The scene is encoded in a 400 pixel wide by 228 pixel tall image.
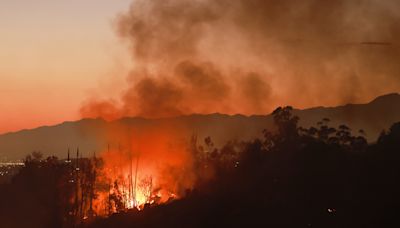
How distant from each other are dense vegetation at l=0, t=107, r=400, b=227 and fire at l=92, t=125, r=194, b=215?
3373 millimetres

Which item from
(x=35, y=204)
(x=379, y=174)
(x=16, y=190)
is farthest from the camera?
(x=16, y=190)

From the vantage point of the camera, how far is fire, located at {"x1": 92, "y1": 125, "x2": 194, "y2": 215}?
8300cm

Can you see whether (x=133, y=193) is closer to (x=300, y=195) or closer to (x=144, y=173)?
(x=144, y=173)

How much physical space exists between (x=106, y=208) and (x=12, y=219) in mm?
12519

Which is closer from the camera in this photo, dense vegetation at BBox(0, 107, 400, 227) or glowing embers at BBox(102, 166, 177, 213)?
dense vegetation at BBox(0, 107, 400, 227)

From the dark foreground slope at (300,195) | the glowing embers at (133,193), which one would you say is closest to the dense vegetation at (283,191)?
the dark foreground slope at (300,195)

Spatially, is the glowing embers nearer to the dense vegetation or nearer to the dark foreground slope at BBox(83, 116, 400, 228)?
the dense vegetation

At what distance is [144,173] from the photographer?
85188 mm

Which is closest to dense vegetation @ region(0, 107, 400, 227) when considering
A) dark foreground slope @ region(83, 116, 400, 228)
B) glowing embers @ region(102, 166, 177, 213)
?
dark foreground slope @ region(83, 116, 400, 228)

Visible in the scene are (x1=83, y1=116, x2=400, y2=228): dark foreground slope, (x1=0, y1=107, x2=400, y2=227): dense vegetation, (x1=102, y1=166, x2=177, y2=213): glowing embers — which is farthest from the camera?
(x1=102, y1=166, x2=177, y2=213): glowing embers

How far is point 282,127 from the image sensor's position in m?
91.1

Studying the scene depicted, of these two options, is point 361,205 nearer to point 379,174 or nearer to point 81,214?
point 379,174

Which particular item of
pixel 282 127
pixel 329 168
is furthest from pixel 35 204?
pixel 329 168

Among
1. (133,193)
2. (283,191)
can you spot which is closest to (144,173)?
(133,193)
